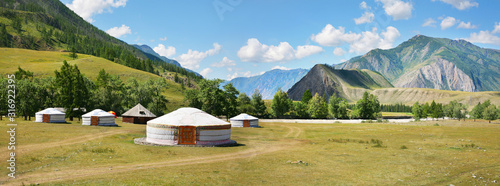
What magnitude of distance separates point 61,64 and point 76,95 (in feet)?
311

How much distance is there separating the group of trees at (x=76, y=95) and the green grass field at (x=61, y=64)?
1794 cm

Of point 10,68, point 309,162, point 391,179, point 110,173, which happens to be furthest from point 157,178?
point 10,68

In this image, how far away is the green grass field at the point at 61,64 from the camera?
114606mm

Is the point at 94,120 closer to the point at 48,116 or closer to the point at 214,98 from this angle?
the point at 48,116

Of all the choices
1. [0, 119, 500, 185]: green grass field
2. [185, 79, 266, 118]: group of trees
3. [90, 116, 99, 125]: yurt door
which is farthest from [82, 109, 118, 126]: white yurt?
[185, 79, 266, 118]: group of trees

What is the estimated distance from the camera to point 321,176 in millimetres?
16031

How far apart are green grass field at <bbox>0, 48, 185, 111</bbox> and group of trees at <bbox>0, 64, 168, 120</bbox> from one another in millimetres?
17943

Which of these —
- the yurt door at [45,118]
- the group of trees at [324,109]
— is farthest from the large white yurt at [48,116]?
the group of trees at [324,109]

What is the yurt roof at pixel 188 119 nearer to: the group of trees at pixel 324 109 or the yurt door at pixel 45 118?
the yurt door at pixel 45 118

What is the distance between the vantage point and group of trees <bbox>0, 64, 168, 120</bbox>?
5485 centimetres

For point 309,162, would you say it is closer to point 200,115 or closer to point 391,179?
point 391,179

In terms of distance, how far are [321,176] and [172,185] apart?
7.77m

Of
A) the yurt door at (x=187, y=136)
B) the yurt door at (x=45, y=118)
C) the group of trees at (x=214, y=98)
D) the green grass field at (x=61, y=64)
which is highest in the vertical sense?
the green grass field at (x=61, y=64)

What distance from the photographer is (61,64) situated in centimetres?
13362
